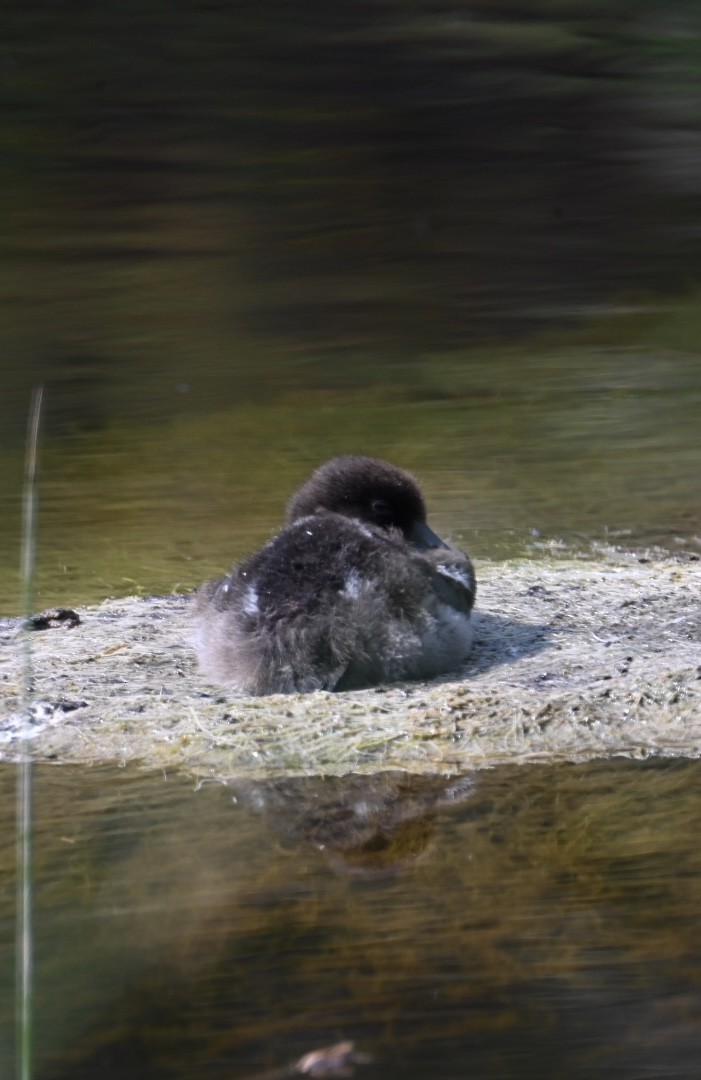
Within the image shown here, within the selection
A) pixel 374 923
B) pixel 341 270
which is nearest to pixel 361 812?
pixel 374 923

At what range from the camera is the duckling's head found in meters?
3.98

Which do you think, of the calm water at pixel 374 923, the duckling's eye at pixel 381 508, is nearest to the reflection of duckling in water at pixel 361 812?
the calm water at pixel 374 923

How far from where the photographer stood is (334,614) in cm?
354

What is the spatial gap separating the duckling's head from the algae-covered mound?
331mm

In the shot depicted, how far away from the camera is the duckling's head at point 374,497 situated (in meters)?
3.98

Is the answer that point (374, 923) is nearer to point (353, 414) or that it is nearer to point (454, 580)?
point (454, 580)

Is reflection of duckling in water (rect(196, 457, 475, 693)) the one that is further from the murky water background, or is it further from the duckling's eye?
the murky water background

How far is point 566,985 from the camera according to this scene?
6.72ft

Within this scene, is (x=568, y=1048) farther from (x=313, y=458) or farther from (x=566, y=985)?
(x=313, y=458)

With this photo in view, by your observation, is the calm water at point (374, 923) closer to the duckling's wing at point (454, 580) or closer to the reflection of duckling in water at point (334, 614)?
the reflection of duckling in water at point (334, 614)

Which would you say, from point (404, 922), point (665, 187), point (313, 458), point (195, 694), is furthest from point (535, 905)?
point (665, 187)

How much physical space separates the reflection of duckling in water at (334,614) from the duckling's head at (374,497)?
0.11 m

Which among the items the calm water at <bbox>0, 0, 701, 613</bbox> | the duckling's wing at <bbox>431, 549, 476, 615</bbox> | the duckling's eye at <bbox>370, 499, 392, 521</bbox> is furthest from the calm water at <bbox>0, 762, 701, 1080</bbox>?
the calm water at <bbox>0, 0, 701, 613</bbox>

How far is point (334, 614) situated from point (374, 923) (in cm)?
133
